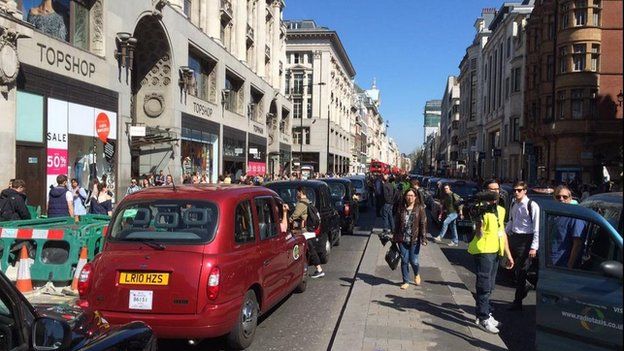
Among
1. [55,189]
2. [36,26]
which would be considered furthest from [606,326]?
[36,26]

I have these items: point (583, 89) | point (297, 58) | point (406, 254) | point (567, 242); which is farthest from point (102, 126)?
point (297, 58)

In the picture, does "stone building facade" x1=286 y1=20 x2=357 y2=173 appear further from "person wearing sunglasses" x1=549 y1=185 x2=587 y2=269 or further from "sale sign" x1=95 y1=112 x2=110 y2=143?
"person wearing sunglasses" x1=549 y1=185 x2=587 y2=269

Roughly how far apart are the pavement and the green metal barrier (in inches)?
177

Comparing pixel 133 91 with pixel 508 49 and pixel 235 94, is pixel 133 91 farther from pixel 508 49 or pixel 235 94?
pixel 508 49

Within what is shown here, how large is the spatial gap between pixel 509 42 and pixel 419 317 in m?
50.7

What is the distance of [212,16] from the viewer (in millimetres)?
30906

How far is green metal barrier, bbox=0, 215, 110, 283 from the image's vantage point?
28.2ft

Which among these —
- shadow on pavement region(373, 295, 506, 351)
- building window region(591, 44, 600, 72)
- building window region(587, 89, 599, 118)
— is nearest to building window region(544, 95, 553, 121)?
building window region(587, 89, 599, 118)

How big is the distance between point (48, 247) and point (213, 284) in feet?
16.8

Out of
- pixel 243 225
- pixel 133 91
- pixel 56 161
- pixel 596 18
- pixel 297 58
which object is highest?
pixel 297 58

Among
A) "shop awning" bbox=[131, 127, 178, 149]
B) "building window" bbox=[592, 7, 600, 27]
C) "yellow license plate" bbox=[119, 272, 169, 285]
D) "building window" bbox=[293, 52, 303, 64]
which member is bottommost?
"yellow license plate" bbox=[119, 272, 169, 285]

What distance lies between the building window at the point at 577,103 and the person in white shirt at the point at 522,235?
31937 mm

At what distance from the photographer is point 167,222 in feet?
18.6

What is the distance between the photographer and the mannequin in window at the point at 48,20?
15.0 m
